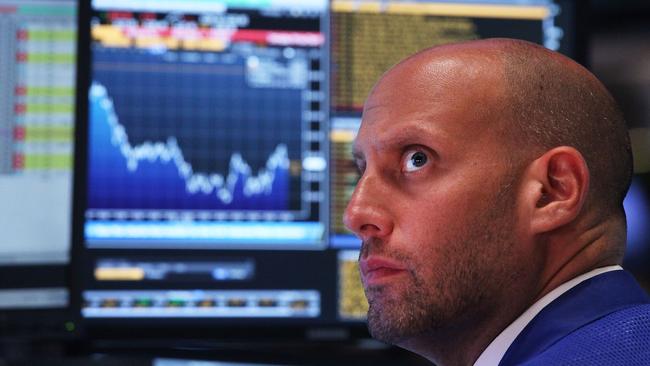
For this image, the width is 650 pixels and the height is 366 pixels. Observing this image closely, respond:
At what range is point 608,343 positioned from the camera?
2.55 feet

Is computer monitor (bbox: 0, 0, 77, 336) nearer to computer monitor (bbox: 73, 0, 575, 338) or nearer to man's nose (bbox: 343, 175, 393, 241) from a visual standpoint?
computer monitor (bbox: 73, 0, 575, 338)

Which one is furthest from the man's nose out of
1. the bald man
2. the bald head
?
the bald head

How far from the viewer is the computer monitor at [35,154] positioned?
163 centimetres

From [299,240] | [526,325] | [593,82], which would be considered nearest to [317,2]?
[299,240]

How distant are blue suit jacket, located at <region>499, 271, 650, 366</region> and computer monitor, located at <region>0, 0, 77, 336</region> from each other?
966mm

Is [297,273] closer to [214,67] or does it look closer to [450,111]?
[214,67]

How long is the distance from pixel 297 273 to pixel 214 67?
363 mm

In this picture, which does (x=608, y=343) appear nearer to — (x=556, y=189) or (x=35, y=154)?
(x=556, y=189)

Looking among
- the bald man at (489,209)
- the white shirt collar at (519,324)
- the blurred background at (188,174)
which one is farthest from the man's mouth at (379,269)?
the blurred background at (188,174)

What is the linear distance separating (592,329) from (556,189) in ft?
0.50

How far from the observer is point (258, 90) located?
1.74 m

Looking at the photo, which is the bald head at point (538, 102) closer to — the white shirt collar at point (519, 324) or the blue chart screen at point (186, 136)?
the white shirt collar at point (519, 324)

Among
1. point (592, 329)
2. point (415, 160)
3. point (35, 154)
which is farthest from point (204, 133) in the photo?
point (592, 329)

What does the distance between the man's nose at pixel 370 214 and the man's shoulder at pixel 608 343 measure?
0.63 ft
